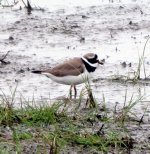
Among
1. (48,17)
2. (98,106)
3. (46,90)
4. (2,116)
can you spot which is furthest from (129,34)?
(2,116)

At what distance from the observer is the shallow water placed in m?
8.74

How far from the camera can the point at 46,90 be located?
8.71m

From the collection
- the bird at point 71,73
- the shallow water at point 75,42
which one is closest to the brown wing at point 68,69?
the bird at point 71,73

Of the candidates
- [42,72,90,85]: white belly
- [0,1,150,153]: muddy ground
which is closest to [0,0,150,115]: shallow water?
[0,1,150,153]: muddy ground

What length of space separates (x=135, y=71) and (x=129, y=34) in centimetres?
224

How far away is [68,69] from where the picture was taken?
27.7 feet

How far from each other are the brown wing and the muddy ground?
287 mm

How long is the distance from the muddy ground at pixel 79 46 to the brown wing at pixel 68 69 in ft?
0.94

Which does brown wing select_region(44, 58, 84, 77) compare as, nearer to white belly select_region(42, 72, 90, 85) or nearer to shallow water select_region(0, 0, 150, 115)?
white belly select_region(42, 72, 90, 85)

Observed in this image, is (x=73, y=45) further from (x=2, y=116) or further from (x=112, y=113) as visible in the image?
(x=2, y=116)

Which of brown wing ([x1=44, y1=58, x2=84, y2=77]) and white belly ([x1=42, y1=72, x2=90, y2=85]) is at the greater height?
brown wing ([x1=44, y1=58, x2=84, y2=77])

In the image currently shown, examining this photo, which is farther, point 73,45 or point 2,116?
point 73,45

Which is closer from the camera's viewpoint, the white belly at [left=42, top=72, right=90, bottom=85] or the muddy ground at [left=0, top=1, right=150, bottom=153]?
the white belly at [left=42, top=72, right=90, bottom=85]

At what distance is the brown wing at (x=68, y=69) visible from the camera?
8.35m
